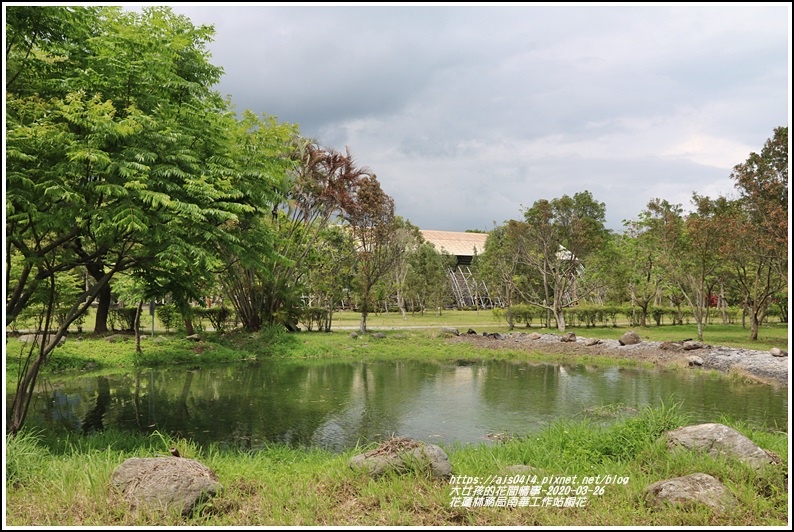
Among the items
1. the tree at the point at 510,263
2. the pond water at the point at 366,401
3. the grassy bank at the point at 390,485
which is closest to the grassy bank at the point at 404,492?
the grassy bank at the point at 390,485

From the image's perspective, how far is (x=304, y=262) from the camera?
960 inches

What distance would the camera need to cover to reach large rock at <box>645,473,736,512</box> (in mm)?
4320

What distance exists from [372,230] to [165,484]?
20.5 m

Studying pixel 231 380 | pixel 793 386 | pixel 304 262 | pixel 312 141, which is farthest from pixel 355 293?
pixel 793 386

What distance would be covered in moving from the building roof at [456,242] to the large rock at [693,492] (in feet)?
149

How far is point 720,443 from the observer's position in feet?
18.1

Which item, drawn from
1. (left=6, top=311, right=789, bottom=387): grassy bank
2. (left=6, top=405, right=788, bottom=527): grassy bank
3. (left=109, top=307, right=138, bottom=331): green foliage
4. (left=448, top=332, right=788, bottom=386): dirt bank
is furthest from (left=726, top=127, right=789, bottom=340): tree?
(left=109, top=307, right=138, bottom=331): green foliage

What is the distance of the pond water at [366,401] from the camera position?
9.12 meters

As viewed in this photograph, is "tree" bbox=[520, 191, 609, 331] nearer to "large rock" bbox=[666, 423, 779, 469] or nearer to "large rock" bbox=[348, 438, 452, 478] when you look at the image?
"large rock" bbox=[666, 423, 779, 469]

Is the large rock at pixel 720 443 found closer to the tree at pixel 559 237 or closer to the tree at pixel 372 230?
the tree at pixel 372 230

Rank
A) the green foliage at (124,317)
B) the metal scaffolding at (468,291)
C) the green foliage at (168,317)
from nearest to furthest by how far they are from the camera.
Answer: the green foliage at (168,317) < the green foliage at (124,317) < the metal scaffolding at (468,291)

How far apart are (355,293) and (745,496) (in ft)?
73.8

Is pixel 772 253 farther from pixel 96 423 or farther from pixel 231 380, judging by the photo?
pixel 96 423

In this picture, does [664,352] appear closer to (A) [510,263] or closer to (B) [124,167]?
(A) [510,263]
